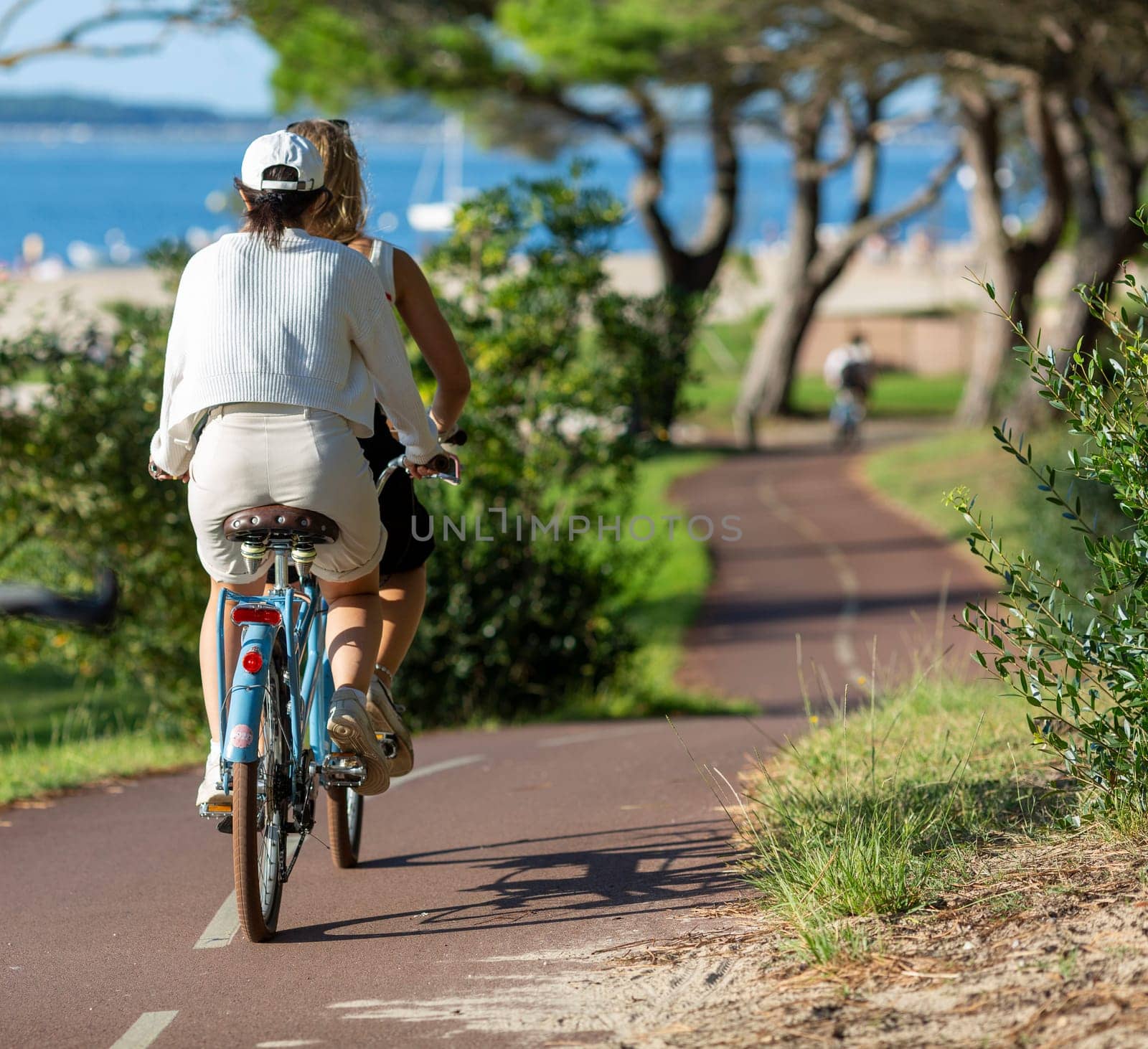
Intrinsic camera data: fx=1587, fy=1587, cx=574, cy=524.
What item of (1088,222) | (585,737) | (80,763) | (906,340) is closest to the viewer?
(80,763)

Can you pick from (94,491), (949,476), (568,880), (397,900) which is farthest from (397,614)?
(949,476)

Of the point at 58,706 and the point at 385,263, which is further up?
the point at 385,263

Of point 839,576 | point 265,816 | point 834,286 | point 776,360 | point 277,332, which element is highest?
point 834,286

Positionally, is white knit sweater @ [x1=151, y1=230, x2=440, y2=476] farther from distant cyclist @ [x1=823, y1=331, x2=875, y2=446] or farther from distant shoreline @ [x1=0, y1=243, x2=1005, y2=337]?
distant shoreline @ [x1=0, y1=243, x2=1005, y2=337]

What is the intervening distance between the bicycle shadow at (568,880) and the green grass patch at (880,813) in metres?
0.19

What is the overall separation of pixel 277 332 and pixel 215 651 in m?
0.90

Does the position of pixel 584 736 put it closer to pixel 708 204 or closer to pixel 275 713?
pixel 275 713

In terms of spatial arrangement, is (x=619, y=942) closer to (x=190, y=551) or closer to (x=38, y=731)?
(x=190, y=551)

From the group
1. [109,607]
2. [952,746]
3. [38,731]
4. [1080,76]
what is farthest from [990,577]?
[109,607]

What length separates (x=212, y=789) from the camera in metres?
4.08

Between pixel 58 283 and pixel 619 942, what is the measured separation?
58291 mm

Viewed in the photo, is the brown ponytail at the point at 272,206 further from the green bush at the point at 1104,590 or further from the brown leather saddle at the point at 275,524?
the green bush at the point at 1104,590

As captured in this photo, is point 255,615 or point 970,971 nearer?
point 970,971

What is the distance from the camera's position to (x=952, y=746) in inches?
226
